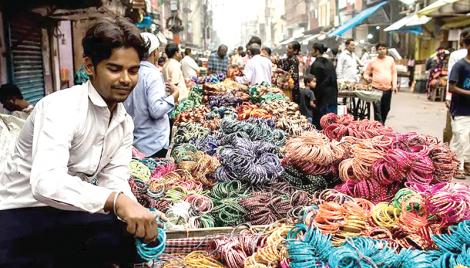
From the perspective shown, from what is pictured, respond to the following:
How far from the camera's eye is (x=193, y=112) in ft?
21.2

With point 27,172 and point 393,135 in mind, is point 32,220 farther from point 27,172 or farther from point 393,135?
point 393,135

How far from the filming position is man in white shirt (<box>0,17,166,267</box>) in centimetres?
171

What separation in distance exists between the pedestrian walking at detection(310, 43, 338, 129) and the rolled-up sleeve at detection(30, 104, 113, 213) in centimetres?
729

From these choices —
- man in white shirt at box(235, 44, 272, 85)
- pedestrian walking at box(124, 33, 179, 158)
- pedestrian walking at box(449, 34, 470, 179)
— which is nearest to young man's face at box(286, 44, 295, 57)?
man in white shirt at box(235, 44, 272, 85)

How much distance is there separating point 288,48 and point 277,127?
4.35 meters

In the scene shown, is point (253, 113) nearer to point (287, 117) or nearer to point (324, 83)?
point (287, 117)

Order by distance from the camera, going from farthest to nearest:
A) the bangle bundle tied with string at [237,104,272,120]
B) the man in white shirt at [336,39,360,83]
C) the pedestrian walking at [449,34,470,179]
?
1. the man in white shirt at [336,39,360,83]
2. the pedestrian walking at [449,34,470,179]
3. the bangle bundle tied with string at [237,104,272,120]

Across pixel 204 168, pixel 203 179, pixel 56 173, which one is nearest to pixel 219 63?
pixel 204 168

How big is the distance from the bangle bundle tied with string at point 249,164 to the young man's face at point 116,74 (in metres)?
1.93

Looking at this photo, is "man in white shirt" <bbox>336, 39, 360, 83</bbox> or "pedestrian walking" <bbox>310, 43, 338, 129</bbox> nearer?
"pedestrian walking" <bbox>310, 43, 338, 129</bbox>

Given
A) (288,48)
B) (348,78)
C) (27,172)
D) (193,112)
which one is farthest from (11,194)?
(348,78)

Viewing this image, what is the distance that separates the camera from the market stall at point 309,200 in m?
2.31

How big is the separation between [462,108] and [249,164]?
13.9 ft

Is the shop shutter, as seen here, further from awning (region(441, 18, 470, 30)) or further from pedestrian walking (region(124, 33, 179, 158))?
awning (region(441, 18, 470, 30))
